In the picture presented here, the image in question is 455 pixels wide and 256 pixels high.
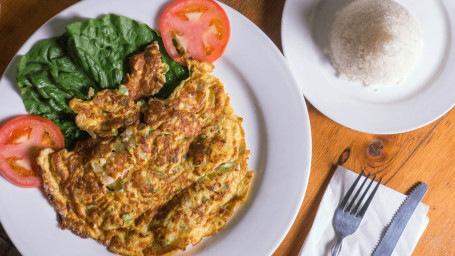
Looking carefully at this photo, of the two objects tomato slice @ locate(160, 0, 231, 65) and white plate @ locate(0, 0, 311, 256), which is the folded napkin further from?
tomato slice @ locate(160, 0, 231, 65)

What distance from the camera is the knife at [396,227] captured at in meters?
3.41

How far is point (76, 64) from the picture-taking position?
116 inches

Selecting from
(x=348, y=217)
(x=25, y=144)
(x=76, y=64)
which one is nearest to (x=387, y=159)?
(x=348, y=217)

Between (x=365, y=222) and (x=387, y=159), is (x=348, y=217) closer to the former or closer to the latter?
(x=365, y=222)

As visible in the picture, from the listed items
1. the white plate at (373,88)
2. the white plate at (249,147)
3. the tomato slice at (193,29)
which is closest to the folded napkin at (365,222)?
the white plate at (249,147)

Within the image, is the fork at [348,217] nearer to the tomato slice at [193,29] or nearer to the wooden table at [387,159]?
the wooden table at [387,159]

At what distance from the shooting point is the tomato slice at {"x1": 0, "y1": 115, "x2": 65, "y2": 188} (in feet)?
9.48

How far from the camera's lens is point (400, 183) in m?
3.56

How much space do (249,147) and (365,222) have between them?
118cm

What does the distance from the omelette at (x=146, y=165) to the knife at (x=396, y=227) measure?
1.40 meters

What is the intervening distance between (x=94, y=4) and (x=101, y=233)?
166 centimetres

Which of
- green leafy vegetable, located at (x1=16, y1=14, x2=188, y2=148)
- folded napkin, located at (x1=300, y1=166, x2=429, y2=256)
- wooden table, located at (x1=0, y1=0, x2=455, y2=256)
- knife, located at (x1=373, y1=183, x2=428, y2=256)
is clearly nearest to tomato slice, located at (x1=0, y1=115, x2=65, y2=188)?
green leafy vegetable, located at (x1=16, y1=14, x2=188, y2=148)

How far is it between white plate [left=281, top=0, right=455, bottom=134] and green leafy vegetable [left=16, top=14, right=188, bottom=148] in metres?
1.06

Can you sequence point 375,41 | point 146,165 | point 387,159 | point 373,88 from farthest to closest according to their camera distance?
point 387,159 < point 373,88 < point 375,41 < point 146,165
